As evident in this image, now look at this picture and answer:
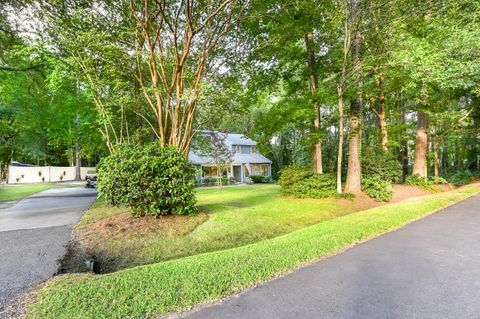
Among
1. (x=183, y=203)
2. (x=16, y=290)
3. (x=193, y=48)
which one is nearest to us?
(x=16, y=290)

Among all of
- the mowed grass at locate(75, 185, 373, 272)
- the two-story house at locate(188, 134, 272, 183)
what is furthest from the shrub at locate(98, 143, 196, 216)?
the two-story house at locate(188, 134, 272, 183)

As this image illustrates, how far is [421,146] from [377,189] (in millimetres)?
6479

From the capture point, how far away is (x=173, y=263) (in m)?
4.23

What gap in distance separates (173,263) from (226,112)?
20.5 ft

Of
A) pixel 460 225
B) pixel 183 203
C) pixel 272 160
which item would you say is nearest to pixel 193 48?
pixel 183 203

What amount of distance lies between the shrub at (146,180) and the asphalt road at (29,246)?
5.25ft

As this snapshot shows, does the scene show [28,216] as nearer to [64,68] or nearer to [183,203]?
[64,68]

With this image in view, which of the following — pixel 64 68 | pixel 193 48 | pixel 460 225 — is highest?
pixel 193 48

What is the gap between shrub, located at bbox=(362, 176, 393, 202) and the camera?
1130cm

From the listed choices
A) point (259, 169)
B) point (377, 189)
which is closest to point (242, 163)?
Result: point (259, 169)

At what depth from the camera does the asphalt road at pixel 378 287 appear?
9.23ft

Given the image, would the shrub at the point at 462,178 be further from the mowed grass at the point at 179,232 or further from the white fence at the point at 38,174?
the white fence at the point at 38,174

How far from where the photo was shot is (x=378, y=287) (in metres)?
3.36

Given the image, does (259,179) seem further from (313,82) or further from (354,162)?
(354,162)
